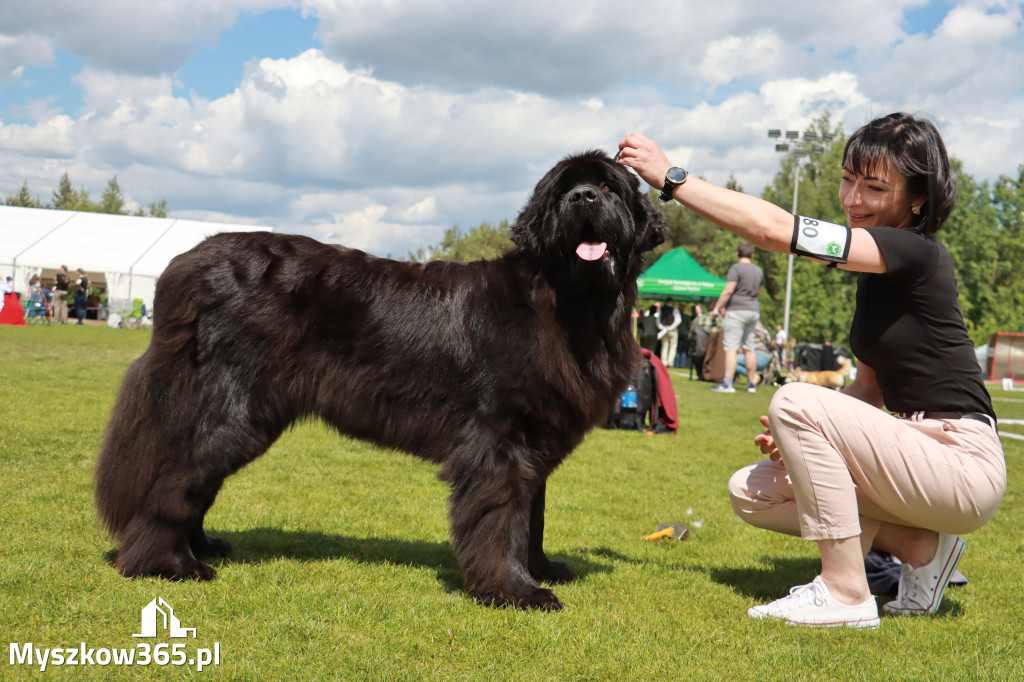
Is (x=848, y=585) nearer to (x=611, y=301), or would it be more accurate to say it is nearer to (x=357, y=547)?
(x=611, y=301)

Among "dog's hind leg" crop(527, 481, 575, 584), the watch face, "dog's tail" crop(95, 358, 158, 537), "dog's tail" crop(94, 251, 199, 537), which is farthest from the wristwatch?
"dog's tail" crop(95, 358, 158, 537)

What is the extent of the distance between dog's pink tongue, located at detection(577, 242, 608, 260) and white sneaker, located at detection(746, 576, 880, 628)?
5.10 ft

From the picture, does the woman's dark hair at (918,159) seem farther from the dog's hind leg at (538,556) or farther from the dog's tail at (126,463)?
the dog's tail at (126,463)

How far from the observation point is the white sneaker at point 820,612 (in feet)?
9.76

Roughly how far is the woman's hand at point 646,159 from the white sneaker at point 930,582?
1.90 metres

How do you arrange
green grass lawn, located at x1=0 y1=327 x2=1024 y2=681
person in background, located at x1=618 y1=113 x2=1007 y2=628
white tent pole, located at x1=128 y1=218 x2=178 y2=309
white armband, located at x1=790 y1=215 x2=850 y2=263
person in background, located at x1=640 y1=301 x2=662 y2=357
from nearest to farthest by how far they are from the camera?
green grass lawn, located at x1=0 y1=327 x2=1024 y2=681, white armband, located at x1=790 y1=215 x2=850 y2=263, person in background, located at x1=618 y1=113 x2=1007 y2=628, person in background, located at x1=640 y1=301 x2=662 y2=357, white tent pole, located at x1=128 y1=218 x2=178 y2=309

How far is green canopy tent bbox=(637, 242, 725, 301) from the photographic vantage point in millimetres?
24125

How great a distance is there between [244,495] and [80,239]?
31.3m

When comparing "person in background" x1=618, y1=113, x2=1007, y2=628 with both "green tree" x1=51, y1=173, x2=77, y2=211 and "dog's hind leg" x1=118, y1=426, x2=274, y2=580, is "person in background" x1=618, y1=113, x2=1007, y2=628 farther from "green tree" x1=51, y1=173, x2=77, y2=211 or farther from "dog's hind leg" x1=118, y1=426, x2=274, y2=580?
"green tree" x1=51, y1=173, x2=77, y2=211

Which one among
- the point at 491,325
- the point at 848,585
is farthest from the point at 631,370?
the point at 848,585

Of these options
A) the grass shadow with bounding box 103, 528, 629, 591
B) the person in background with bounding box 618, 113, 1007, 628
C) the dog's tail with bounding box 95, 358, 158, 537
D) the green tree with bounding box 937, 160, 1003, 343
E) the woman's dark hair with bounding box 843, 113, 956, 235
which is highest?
the green tree with bounding box 937, 160, 1003, 343

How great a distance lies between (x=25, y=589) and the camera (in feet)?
9.31

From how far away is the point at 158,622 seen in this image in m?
2.63

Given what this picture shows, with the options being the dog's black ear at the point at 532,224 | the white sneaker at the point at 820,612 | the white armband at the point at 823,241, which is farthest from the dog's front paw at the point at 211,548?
the white armband at the point at 823,241
